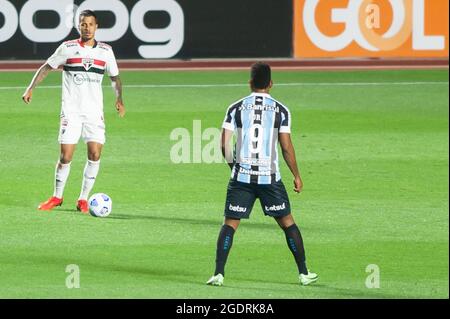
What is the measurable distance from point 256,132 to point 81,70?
4234mm

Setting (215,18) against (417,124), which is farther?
(215,18)

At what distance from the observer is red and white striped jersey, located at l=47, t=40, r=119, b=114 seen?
14.9m

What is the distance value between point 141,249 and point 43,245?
3.01ft

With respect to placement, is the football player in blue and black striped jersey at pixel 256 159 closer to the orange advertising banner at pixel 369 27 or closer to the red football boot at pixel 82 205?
the red football boot at pixel 82 205

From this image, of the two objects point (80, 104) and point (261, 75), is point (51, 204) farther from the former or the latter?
point (261, 75)

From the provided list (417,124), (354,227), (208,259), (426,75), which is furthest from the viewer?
(426,75)

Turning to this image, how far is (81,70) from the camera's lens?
48.9ft

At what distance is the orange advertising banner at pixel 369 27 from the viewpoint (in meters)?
27.9

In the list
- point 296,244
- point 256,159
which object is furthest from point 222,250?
point 256,159

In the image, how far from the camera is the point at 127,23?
27.0m

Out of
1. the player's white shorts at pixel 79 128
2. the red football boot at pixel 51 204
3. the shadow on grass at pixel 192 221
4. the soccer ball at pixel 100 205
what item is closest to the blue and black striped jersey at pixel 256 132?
the shadow on grass at pixel 192 221

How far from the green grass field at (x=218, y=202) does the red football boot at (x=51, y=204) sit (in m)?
0.15

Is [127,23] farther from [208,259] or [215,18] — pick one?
[208,259]
